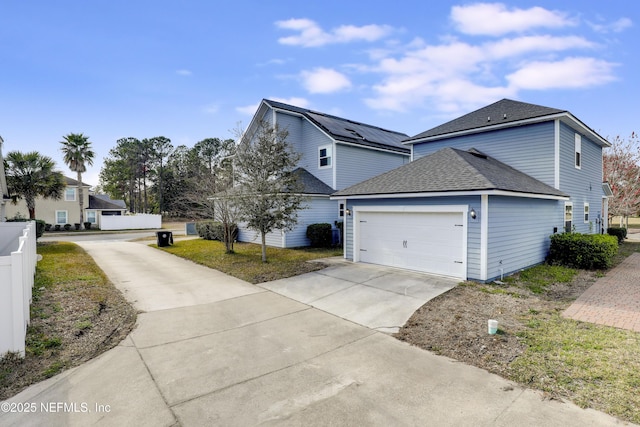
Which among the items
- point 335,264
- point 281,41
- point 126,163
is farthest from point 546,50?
point 126,163

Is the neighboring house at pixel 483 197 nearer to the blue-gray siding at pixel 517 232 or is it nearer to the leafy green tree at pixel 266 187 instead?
the blue-gray siding at pixel 517 232

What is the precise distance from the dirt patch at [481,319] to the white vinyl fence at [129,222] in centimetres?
3454

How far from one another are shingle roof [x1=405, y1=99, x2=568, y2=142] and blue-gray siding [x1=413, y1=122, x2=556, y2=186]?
0.44 metres

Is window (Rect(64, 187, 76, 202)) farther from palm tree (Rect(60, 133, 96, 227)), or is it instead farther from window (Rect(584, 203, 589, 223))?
window (Rect(584, 203, 589, 223))

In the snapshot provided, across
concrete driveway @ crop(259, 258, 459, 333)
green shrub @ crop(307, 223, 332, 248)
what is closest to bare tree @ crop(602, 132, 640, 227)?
green shrub @ crop(307, 223, 332, 248)

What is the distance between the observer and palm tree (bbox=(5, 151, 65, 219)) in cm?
1825

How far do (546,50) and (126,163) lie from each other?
53337 mm

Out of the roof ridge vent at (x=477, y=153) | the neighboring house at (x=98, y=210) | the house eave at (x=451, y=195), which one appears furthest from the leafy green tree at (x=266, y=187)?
the neighboring house at (x=98, y=210)

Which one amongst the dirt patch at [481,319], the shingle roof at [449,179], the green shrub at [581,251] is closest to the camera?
the dirt patch at [481,319]

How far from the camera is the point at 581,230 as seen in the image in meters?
14.3

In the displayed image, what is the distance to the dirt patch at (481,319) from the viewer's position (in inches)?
181

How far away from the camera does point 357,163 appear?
1844cm

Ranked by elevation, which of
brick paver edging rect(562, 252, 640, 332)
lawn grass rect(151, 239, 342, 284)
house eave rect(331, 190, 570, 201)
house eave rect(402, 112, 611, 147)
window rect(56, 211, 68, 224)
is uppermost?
house eave rect(402, 112, 611, 147)

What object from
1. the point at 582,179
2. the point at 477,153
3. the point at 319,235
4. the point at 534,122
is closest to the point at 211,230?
the point at 319,235
